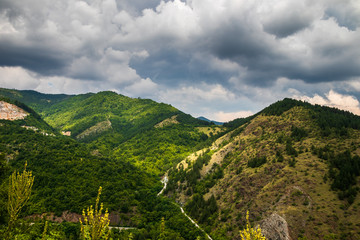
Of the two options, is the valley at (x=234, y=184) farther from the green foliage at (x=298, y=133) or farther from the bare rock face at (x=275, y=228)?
the green foliage at (x=298, y=133)

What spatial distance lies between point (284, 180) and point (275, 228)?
2472 cm

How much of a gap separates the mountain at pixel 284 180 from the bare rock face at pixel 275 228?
32 centimetres

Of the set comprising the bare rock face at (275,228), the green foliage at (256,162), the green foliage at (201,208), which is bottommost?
the green foliage at (201,208)

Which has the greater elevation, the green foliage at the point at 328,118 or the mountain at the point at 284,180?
the green foliage at the point at 328,118

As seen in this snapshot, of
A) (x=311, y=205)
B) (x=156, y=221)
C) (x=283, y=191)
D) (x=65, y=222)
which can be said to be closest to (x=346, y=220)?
(x=311, y=205)

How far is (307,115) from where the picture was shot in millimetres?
129375

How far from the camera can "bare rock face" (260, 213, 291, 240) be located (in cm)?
6828

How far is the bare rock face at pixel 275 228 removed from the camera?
68.3m

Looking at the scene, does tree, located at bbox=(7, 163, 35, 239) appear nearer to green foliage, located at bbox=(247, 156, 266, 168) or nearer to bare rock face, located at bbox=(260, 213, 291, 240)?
bare rock face, located at bbox=(260, 213, 291, 240)

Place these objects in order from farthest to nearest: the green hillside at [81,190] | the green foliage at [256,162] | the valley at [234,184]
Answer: the green foliage at [256,162]
the green hillside at [81,190]
the valley at [234,184]

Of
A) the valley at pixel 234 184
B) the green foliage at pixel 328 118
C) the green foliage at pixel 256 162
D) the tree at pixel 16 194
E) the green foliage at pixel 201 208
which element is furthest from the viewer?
the green foliage at pixel 256 162

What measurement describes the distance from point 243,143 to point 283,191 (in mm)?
61136

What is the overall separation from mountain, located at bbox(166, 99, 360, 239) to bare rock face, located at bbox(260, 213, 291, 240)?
318 millimetres

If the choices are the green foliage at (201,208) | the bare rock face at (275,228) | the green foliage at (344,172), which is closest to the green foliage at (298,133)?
the green foliage at (344,172)
